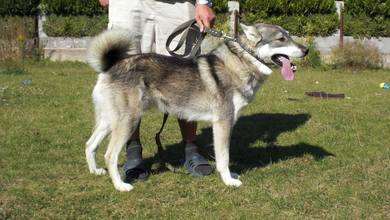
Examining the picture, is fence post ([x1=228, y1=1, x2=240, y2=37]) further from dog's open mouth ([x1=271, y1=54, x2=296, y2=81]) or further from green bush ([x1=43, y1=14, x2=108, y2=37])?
dog's open mouth ([x1=271, y1=54, x2=296, y2=81])

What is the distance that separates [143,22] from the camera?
383 cm

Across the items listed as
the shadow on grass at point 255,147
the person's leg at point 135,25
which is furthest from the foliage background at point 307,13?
the person's leg at point 135,25

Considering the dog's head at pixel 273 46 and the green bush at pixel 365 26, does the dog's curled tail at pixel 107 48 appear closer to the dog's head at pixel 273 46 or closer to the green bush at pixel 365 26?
the dog's head at pixel 273 46

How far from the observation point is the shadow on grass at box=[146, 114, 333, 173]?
13.1 feet

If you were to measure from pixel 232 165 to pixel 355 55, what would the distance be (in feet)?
27.7

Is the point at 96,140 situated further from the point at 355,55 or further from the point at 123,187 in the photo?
the point at 355,55

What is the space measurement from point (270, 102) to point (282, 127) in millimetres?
1396

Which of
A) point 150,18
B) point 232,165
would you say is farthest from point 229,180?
point 150,18

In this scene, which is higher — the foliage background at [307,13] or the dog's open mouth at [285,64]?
the dog's open mouth at [285,64]

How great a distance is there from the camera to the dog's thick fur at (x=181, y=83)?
10.0ft

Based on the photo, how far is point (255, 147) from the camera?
4.41 metres

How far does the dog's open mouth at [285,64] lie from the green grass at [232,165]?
0.94 m

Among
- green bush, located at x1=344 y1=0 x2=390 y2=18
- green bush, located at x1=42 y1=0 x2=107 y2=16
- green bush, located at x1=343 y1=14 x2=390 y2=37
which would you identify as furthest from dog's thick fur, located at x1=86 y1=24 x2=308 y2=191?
green bush, located at x1=42 y1=0 x2=107 y2=16

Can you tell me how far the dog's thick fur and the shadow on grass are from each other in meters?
0.69
